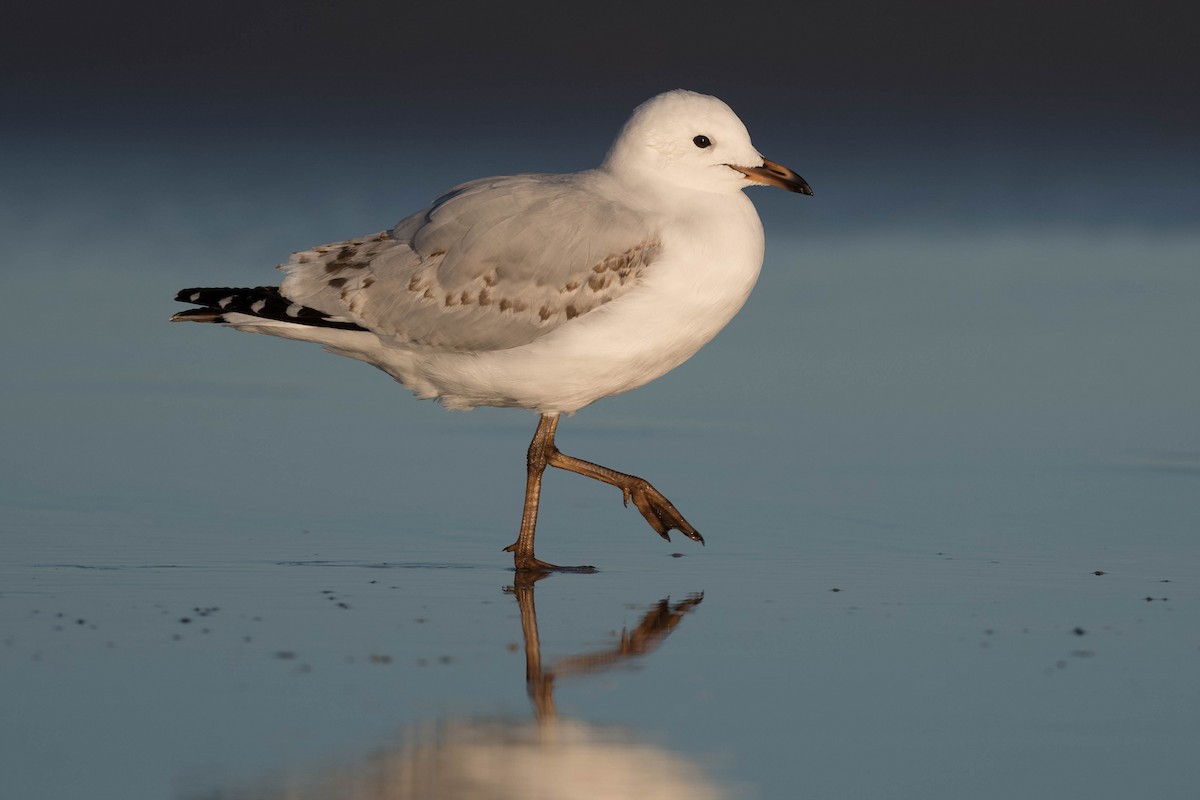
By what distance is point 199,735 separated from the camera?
4855 mm

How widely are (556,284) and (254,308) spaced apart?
1.15 m

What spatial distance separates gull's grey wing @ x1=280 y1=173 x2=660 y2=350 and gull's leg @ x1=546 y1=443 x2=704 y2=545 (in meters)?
0.57

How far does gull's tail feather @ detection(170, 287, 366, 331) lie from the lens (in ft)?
25.1

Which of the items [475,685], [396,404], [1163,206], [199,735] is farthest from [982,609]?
[1163,206]

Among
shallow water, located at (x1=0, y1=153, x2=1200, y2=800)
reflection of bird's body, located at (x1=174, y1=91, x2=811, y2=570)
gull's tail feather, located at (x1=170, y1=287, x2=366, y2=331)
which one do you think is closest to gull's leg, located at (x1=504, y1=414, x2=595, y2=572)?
reflection of bird's body, located at (x1=174, y1=91, x2=811, y2=570)

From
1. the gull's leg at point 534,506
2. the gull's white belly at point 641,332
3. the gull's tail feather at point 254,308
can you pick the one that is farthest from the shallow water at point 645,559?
the gull's tail feather at point 254,308

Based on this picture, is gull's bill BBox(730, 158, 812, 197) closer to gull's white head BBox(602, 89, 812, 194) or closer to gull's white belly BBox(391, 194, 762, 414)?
gull's white head BBox(602, 89, 812, 194)

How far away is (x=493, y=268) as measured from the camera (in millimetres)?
7465

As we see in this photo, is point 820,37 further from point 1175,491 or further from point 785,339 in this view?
point 1175,491

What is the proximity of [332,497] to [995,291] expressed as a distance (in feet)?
17.3

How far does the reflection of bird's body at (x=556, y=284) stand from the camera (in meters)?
7.24

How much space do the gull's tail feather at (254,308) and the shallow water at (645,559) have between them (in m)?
0.68

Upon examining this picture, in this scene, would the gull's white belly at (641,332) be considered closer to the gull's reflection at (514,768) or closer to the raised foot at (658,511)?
the raised foot at (658,511)

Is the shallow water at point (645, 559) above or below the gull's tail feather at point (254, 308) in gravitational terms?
below
